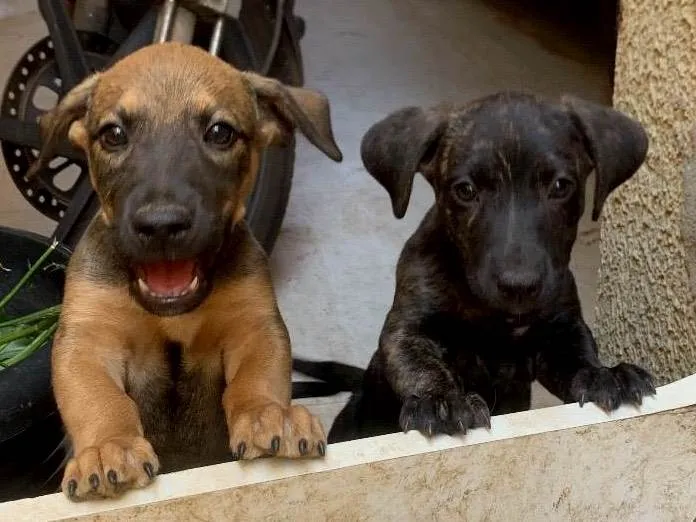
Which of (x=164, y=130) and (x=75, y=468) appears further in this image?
(x=164, y=130)

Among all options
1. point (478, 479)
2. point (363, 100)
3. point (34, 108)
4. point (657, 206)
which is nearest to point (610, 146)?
point (657, 206)

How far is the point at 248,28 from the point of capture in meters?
4.16

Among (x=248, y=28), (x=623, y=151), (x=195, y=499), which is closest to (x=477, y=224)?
(x=623, y=151)

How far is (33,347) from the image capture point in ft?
9.69

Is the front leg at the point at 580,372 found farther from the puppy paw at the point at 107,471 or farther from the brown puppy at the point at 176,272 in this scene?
the puppy paw at the point at 107,471

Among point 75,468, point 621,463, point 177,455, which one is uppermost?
point 75,468

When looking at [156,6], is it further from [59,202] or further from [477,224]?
[477,224]

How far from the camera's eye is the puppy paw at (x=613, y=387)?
2334 mm

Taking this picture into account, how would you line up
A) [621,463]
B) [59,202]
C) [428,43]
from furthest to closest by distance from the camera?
[428,43] → [59,202] → [621,463]

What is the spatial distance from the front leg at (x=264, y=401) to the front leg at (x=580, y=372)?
2.51 ft

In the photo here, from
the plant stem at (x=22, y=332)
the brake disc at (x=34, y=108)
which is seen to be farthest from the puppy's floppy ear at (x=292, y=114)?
the brake disc at (x=34, y=108)

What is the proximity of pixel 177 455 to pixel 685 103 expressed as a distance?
1.95 metres

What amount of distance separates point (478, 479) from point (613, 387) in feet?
1.50

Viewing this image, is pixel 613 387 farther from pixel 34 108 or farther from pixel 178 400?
pixel 34 108
